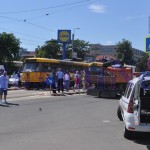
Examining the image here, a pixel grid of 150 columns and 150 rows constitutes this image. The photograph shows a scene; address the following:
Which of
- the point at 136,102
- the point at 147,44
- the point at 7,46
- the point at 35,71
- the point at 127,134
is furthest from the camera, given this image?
the point at 7,46

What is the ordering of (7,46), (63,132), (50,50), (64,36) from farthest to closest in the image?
(50,50) → (7,46) → (64,36) → (63,132)

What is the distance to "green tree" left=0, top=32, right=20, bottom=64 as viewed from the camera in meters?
69.6

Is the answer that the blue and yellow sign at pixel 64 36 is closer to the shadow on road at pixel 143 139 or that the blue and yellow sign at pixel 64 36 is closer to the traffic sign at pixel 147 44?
the traffic sign at pixel 147 44

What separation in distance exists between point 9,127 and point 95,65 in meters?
22.3

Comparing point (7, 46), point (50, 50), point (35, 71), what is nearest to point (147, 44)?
point (35, 71)

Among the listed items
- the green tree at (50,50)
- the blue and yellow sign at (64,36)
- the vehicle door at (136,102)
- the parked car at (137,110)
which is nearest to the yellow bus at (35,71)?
the blue and yellow sign at (64,36)

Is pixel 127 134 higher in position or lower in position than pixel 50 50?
lower

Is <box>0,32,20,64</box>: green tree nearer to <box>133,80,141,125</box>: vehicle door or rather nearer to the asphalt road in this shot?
the asphalt road

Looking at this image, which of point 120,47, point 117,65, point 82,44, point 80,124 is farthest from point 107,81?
point 82,44

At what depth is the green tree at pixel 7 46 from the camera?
228 ft

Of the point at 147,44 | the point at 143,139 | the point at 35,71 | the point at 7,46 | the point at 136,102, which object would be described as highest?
the point at 7,46

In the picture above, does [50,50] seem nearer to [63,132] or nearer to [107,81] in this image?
[107,81]

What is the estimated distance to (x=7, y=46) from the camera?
230ft

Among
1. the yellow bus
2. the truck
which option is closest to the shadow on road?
the truck
